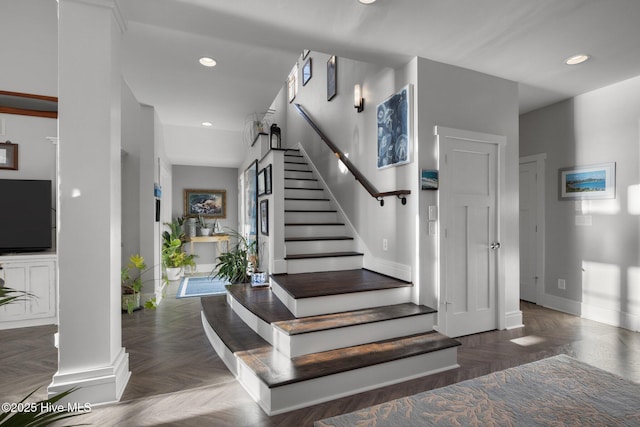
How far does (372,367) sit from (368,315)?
55 centimetres

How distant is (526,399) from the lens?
2391 mm

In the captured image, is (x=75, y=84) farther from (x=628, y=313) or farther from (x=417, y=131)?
(x=628, y=313)

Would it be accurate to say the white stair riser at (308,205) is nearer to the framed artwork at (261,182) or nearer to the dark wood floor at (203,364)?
the framed artwork at (261,182)

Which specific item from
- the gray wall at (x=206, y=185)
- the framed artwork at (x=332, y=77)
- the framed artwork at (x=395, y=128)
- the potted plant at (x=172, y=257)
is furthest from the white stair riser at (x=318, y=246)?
the gray wall at (x=206, y=185)

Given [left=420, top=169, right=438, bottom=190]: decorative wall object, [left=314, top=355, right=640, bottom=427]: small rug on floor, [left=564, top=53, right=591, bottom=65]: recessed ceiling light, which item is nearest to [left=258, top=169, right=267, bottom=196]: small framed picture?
[left=420, top=169, right=438, bottom=190]: decorative wall object

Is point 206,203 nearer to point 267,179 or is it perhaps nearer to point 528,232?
point 267,179

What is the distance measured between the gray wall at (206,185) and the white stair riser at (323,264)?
505 centimetres

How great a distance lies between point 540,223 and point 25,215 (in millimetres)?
6928

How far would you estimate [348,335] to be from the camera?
2.89m

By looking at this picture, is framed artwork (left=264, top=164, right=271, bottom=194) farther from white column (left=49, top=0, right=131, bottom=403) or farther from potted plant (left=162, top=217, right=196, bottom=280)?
potted plant (left=162, top=217, right=196, bottom=280)

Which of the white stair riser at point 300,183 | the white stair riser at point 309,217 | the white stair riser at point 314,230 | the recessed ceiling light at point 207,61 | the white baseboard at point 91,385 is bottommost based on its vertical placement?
the white baseboard at point 91,385

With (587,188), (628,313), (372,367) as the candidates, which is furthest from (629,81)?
(372,367)

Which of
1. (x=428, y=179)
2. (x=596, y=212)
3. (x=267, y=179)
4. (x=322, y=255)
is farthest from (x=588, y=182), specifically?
(x=267, y=179)

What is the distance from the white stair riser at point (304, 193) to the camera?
17.7 ft
